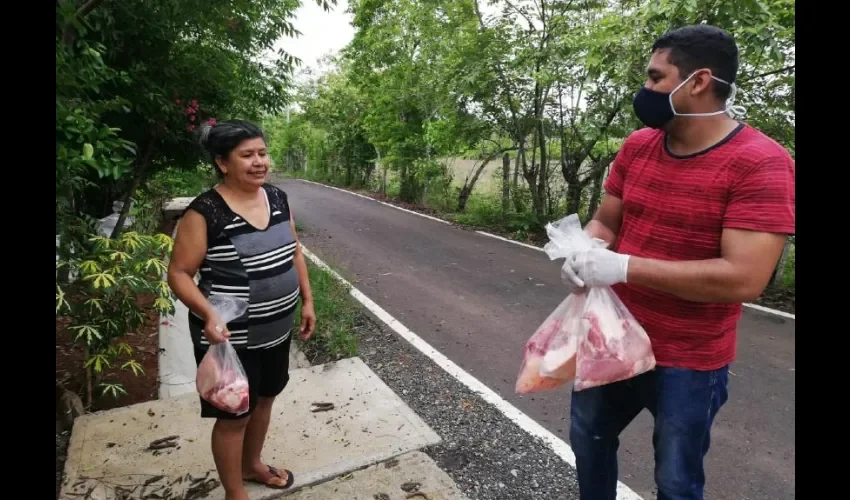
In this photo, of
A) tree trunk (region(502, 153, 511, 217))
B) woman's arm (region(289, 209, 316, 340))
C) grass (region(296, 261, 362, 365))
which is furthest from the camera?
tree trunk (region(502, 153, 511, 217))

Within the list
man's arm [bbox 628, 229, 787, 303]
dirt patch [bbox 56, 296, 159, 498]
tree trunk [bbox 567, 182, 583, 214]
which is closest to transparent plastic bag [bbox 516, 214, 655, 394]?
man's arm [bbox 628, 229, 787, 303]

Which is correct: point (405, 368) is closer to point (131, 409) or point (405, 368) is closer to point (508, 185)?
point (131, 409)

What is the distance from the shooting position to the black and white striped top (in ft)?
6.57

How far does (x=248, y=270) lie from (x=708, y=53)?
5.98 feet

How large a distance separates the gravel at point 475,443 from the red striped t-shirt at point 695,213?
1.28 m

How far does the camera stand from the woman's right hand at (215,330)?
1.92m

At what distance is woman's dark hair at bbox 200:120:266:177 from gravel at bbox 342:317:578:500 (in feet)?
6.39

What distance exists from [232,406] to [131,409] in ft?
5.43

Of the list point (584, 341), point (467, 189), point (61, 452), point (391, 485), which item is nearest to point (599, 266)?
point (584, 341)

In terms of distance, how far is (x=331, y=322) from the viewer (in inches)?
183

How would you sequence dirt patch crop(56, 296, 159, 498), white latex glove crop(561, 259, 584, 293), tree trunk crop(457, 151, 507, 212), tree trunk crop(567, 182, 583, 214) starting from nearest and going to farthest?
white latex glove crop(561, 259, 584, 293) → dirt patch crop(56, 296, 159, 498) → tree trunk crop(567, 182, 583, 214) → tree trunk crop(457, 151, 507, 212)

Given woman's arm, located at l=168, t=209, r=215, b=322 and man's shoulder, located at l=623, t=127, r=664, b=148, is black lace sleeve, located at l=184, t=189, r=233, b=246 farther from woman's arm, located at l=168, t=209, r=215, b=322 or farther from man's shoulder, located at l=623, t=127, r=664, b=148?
man's shoulder, located at l=623, t=127, r=664, b=148

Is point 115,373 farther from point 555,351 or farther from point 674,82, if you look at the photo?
point 674,82
